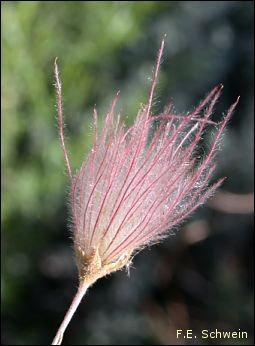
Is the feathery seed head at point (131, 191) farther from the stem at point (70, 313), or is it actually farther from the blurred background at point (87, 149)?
the blurred background at point (87, 149)

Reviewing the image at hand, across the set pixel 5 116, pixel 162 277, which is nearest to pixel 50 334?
pixel 162 277

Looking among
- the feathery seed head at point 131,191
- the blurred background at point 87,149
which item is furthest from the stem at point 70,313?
the blurred background at point 87,149

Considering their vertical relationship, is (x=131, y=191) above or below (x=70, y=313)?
above

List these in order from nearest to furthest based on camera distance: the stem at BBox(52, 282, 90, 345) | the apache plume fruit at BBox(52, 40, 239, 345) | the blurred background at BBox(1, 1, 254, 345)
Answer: the stem at BBox(52, 282, 90, 345), the apache plume fruit at BBox(52, 40, 239, 345), the blurred background at BBox(1, 1, 254, 345)

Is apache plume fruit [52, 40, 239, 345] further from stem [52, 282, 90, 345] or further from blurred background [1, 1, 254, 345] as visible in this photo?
blurred background [1, 1, 254, 345]

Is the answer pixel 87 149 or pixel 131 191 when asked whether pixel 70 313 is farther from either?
pixel 87 149

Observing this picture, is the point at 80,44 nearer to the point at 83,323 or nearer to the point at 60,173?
the point at 60,173

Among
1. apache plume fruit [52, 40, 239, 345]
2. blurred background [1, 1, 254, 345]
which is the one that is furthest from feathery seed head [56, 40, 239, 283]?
blurred background [1, 1, 254, 345]

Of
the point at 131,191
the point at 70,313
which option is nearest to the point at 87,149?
the point at 131,191
